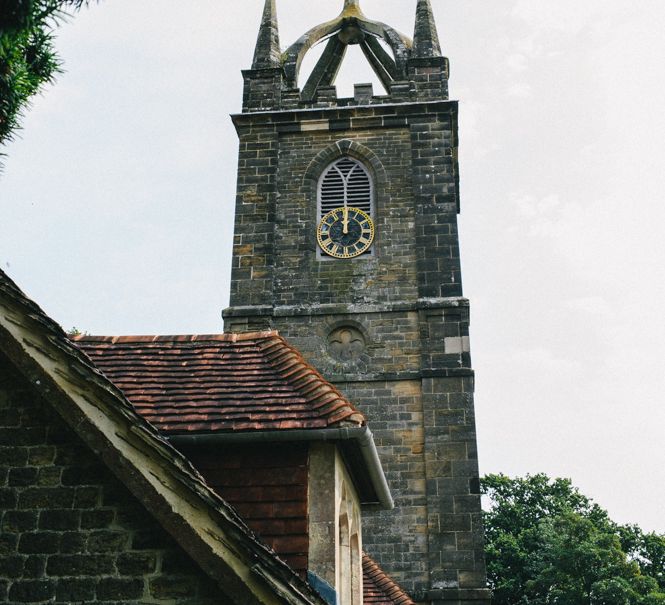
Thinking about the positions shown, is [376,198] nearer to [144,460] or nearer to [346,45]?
[346,45]

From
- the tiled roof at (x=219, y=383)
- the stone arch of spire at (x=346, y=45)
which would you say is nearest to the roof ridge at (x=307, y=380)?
the tiled roof at (x=219, y=383)

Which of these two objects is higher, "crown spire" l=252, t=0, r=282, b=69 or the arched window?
"crown spire" l=252, t=0, r=282, b=69

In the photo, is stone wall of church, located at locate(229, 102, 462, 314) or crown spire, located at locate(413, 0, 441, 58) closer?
stone wall of church, located at locate(229, 102, 462, 314)

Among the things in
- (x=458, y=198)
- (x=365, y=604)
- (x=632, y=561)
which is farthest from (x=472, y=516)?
(x=632, y=561)

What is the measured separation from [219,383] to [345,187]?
1463 centimetres

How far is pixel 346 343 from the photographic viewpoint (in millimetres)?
20781

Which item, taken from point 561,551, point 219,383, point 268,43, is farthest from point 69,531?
point 561,551

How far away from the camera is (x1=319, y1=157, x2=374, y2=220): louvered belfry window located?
74.9 feet

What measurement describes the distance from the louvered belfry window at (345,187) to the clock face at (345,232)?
21 cm

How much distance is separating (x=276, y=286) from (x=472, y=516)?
6742 mm

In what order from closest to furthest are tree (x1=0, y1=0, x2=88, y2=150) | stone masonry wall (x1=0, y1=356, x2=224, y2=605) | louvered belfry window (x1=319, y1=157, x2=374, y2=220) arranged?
tree (x1=0, y1=0, x2=88, y2=150)
stone masonry wall (x1=0, y1=356, x2=224, y2=605)
louvered belfry window (x1=319, y1=157, x2=374, y2=220)

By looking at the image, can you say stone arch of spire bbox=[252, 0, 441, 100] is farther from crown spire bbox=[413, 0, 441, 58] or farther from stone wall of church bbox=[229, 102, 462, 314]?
stone wall of church bbox=[229, 102, 462, 314]

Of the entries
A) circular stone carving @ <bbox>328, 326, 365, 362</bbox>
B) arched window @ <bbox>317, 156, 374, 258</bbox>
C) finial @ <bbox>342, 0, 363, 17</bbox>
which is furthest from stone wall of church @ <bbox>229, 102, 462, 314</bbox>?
finial @ <bbox>342, 0, 363, 17</bbox>

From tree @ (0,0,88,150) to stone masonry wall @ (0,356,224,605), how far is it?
217 cm
